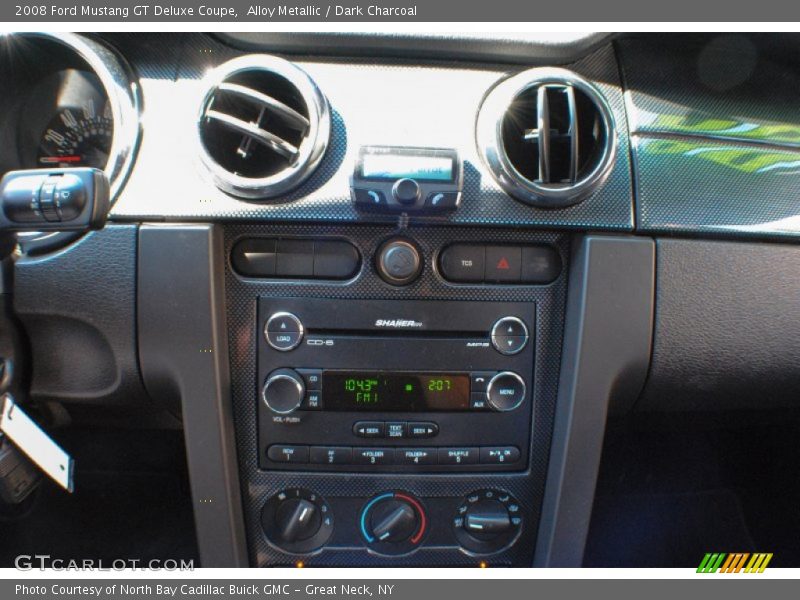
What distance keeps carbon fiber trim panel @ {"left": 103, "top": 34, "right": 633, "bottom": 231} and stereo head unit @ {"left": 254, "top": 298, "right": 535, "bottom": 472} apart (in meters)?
0.19

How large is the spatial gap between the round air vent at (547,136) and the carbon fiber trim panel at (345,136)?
0.03 meters

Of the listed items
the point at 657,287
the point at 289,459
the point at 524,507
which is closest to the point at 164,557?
the point at 289,459

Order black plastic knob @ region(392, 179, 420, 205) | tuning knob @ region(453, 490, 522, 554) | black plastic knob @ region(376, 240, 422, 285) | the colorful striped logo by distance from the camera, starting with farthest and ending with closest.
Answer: the colorful striped logo
tuning knob @ region(453, 490, 522, 554)
black plastic knob @ region(376, 240, 422, 285)
black plastic knob @ region(392, 179, 420, 205)

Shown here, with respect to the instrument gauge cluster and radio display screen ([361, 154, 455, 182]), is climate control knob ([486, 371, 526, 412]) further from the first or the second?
the instrument gauge cluster

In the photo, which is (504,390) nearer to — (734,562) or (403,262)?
(403,262)

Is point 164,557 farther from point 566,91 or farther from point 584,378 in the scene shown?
point 566,91

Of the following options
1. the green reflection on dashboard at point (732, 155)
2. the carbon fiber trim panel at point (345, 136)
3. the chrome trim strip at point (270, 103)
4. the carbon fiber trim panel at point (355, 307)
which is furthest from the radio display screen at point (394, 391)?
the green reflection on dashboard at point (732, 155)

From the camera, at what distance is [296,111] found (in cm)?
122

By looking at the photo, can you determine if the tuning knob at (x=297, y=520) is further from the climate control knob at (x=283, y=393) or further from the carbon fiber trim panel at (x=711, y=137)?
the carbon fiber trim panel at (x=711, y=137)

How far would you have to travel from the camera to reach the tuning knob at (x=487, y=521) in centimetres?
130

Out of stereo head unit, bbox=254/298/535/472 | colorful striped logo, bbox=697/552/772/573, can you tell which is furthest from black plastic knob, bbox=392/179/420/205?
colorful striped logo, bbox=697/552/772/573

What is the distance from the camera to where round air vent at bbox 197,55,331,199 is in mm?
1133

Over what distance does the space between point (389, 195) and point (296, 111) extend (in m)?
0.28

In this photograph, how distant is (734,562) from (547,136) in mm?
1227
